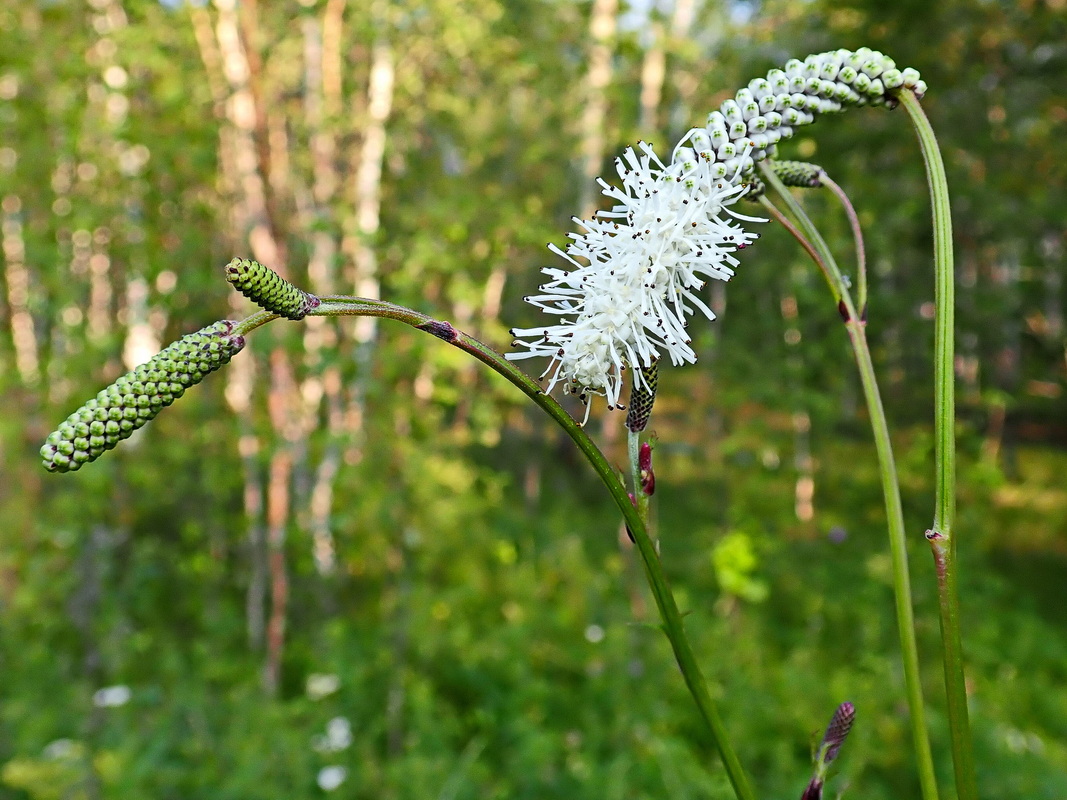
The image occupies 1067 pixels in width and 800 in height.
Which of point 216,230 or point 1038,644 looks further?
point 1038,644

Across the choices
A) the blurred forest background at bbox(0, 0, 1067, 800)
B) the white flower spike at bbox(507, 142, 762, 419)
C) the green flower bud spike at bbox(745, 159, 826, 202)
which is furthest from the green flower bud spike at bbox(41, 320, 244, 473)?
the blurred forest background at bbox(0, 0, 1067, 800)

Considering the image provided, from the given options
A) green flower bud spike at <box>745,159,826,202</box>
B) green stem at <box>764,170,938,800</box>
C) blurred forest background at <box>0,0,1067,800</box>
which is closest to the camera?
green stem at <box>764,170,938,800</box>

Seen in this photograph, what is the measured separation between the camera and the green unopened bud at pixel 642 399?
2.47 feet

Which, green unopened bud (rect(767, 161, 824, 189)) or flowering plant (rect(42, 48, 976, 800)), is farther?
green unopened bud (rect(767, 161, 824, 189))

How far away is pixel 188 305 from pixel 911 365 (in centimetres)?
966

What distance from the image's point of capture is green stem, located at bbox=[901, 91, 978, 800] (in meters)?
0.67

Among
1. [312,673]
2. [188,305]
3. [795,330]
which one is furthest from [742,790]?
[795,330]

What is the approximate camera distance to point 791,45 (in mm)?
9531

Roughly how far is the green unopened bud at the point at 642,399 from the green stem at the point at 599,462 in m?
0.07

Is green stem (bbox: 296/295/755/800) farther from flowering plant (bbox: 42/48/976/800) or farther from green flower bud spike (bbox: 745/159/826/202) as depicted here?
green flower bud spike (bbox: 745/159/826/202)

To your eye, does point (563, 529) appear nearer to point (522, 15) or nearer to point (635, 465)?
point (522, 15)

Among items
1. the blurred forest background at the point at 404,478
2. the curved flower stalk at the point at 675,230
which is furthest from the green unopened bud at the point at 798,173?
the blurred forest background at the point at 404,478

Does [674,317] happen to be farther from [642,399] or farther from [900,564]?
[900,564]

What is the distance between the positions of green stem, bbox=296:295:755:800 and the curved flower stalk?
76mm
